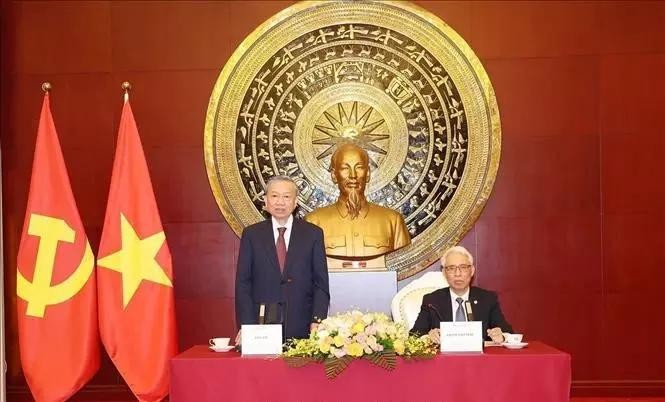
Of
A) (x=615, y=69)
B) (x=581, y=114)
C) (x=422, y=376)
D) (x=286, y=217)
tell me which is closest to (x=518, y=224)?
(x=581, y=114)

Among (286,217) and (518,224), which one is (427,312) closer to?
(286,217)

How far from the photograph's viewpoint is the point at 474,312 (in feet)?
12.0

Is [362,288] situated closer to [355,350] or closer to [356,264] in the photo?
[356,264]

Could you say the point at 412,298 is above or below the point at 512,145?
below

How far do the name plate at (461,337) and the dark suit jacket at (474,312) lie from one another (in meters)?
0.54

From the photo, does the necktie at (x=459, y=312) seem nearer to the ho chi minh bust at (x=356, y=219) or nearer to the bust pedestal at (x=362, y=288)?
the bust pedestal at (x=362, y=288)

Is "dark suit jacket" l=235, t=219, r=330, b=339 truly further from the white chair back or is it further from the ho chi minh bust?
the ho chi minh bust

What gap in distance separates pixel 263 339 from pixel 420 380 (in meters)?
0.57

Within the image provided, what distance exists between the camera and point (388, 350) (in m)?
2.93

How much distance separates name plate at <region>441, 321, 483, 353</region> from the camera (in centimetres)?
307

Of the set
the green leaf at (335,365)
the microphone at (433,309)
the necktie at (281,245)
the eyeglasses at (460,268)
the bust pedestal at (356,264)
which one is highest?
the necktie at (281,245)

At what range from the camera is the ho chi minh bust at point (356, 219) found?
520cm

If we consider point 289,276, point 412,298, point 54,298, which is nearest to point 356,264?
point 412,298

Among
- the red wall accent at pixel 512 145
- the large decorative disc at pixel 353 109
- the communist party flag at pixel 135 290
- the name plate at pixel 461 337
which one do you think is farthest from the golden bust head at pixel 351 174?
the name plate at pixel 461 337
